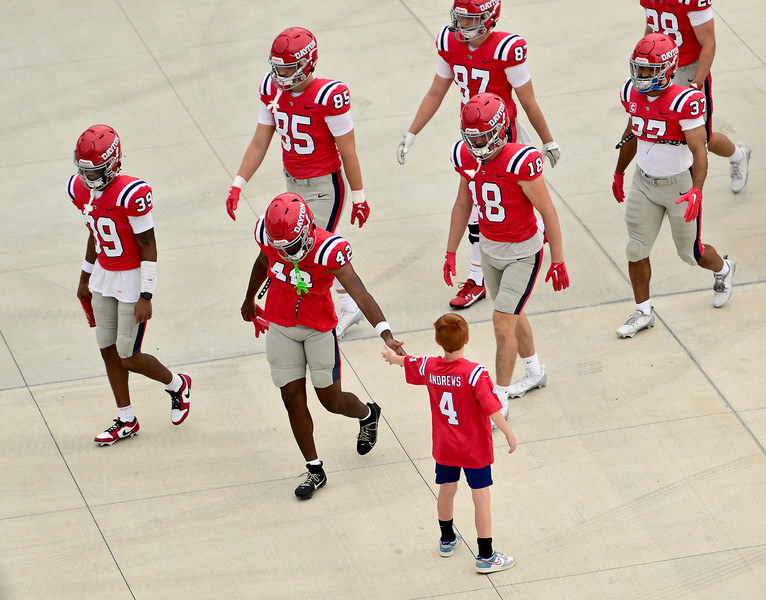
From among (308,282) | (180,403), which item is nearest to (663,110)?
(308,282)

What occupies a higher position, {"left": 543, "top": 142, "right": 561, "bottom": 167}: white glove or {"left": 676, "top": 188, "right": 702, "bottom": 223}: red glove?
{"left": 676, "top": 188, "right": 702, "bottom": 223}: red glove

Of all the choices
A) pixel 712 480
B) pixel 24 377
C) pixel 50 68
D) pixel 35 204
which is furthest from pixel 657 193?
pixel 50 68

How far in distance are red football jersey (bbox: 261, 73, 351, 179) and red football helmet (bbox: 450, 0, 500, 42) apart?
2.99 ft

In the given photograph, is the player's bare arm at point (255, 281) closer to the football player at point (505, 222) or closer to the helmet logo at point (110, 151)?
the helmet logo at point (110, 151)

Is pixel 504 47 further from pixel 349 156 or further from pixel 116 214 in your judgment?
pixel 116 214

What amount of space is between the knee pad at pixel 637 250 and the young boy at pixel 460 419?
254 cm

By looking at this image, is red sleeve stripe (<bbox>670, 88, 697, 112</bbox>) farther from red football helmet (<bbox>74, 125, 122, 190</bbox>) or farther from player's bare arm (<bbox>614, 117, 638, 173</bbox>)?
red football helmet (<bbox>74, 125, 122, 190</bbox>)

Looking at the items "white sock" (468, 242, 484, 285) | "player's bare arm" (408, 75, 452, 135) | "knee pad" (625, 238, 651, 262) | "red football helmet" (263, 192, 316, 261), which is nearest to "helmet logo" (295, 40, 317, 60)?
"player's bare arm" (408, 75, 452, 135)

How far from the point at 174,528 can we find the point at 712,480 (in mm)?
3074

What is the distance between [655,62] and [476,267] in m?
2.06

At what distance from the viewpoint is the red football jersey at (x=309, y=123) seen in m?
8.02

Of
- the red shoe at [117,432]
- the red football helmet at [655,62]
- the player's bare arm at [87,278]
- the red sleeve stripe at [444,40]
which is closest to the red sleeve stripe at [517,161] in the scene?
the red football helmet at [655,62]

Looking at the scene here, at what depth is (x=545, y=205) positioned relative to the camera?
7195 millimetres

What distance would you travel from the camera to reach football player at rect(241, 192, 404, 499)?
21.4 feet
